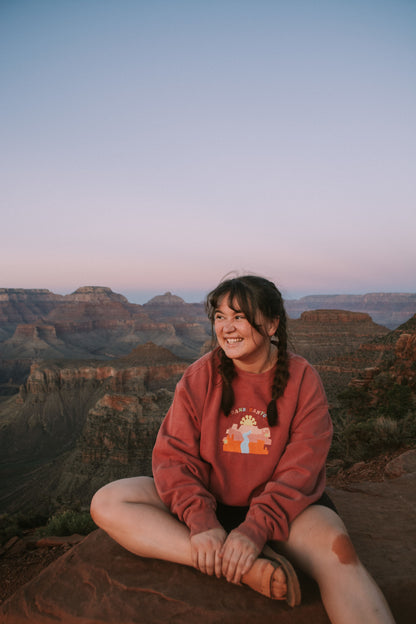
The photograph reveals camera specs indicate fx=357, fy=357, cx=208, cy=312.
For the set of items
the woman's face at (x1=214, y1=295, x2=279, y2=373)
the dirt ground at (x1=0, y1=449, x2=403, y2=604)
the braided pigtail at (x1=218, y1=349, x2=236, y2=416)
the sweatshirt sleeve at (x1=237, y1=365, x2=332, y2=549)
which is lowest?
the dirt ground at (x1=0, y1=449, x2=403, y2=604)

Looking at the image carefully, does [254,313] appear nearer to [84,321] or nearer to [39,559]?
[39,559]

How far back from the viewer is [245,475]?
2332 mm

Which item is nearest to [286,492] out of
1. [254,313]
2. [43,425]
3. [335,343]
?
[254,313]

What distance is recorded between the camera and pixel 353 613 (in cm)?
165

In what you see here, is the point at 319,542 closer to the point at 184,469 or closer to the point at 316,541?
the point at 316,541

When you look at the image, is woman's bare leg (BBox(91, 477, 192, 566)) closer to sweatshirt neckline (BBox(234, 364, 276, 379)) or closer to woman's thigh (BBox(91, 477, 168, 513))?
woman's thigh (BBox(91, 477, 168, 513))

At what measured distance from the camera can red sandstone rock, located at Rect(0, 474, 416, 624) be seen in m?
1.87

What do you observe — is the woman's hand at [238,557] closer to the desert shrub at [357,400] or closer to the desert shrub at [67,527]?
the desert shrub at [67,527]

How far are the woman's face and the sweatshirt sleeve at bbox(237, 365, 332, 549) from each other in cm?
32

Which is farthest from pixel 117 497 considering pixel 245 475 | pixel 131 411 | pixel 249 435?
pixel 131 411

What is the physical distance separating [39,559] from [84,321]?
119177 millimetres

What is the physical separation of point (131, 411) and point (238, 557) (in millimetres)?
27458

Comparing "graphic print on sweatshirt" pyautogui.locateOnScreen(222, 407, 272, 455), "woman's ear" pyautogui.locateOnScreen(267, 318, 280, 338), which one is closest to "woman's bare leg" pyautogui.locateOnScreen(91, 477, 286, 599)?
"graphic print on sweatshirt" pyautogui.locateOnScreen(222, 407, 272, 455)

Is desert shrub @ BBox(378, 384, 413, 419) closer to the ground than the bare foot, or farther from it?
closer to the ground
